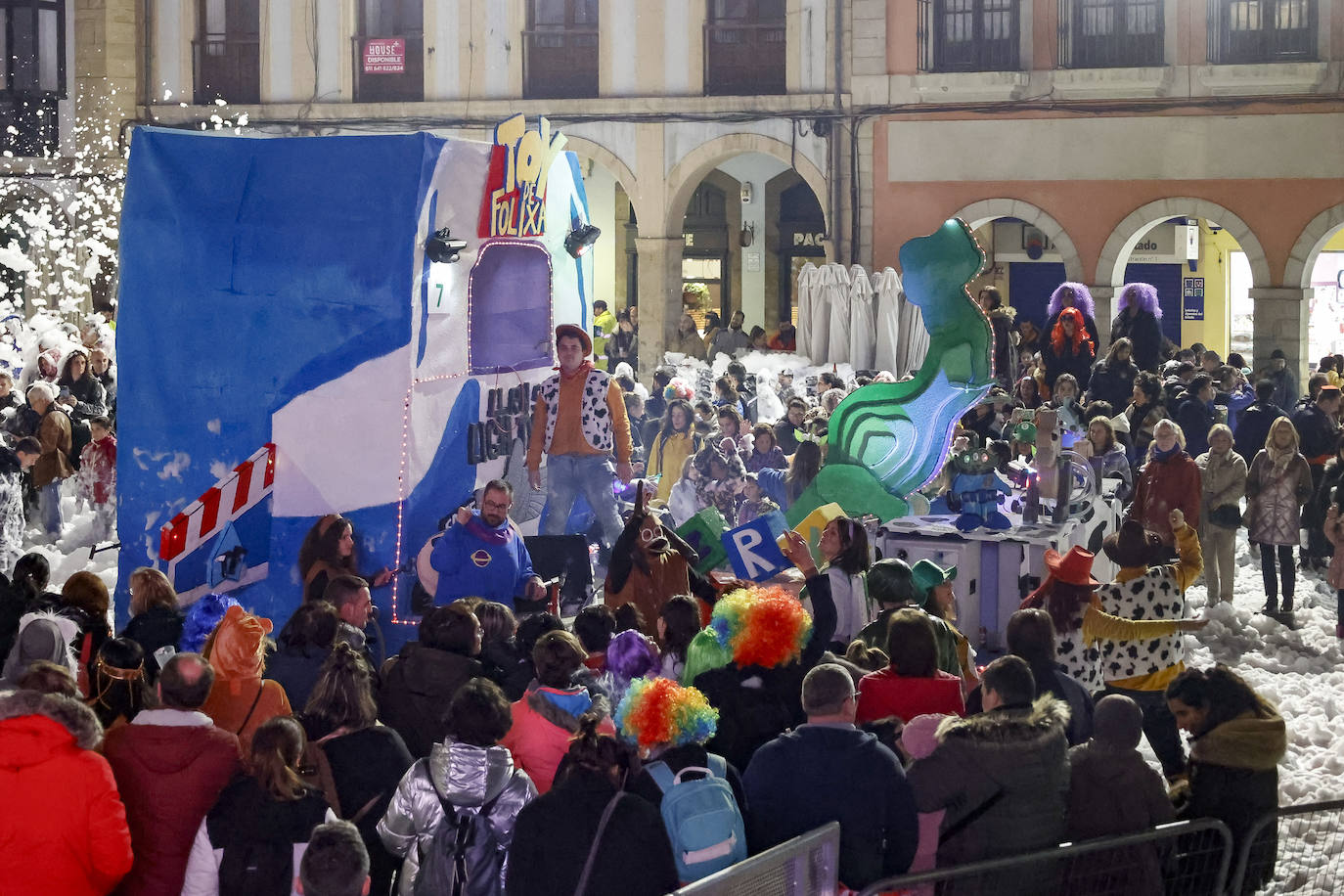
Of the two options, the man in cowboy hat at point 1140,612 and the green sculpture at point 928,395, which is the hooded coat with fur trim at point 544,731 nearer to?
the man in cowboy hat at point 1140,612

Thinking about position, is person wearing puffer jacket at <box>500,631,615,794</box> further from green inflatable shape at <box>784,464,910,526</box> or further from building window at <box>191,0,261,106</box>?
building window at <box>191,0,261,106</box>

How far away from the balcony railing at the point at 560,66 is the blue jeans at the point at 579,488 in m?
13.5

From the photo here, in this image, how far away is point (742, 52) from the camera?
2258 centimetres

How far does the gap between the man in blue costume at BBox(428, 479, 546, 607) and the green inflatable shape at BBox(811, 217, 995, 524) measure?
7.91ft

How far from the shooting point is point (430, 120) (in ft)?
75.8

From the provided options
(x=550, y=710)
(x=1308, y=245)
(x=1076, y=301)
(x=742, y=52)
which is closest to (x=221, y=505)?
(x=550, y=710)

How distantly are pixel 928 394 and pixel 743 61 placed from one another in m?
13.7

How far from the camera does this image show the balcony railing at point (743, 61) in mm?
22438

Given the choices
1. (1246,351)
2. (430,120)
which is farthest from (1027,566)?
(1246,351)

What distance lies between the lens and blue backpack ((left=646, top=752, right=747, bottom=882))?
4.65 meters

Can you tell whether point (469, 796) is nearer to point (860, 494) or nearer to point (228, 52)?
point (860, 494)

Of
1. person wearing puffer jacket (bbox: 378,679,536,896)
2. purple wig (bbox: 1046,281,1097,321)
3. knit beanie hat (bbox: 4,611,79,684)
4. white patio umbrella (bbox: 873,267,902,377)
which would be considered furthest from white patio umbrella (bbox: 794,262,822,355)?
person wearing puffer jacket (bbox: 378,679,536,896)

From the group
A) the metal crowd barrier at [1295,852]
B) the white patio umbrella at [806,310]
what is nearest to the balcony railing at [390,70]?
the white patio umbrella at [806,310]

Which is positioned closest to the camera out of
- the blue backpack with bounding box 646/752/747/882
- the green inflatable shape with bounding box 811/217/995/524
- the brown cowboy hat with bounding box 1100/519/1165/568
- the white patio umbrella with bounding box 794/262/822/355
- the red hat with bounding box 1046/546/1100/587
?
the blue backpack with bounding box 646/752/747/882
